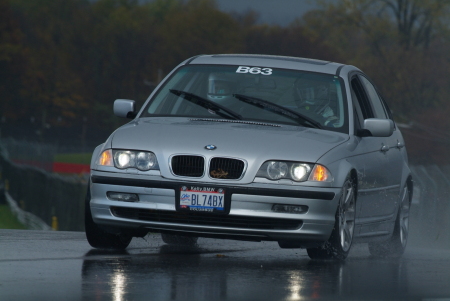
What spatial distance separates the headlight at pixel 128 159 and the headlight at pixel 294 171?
0.83 metres

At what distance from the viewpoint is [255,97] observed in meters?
8.36

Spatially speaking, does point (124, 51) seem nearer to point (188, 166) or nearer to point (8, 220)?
point (8, 220)

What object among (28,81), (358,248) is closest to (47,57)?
(28,81)

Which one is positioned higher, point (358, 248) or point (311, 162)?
point (311, 162)

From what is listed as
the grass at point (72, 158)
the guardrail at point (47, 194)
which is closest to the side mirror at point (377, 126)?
the guardrail at point (47, 194)

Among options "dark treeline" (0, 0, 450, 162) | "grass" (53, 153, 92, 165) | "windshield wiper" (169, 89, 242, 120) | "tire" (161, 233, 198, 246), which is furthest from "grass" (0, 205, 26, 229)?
"windshield wiper" (169, 89, 242, 120)

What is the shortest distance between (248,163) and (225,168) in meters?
0.18

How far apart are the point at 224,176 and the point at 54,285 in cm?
183

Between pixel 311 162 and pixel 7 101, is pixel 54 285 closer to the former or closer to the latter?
pixel 311 162

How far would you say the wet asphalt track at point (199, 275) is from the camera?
555 cm

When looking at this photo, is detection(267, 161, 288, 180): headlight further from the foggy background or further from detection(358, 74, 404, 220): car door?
the foggy background

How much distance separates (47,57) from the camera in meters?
108

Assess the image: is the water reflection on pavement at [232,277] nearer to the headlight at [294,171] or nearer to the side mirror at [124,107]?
the headlight at [294,171]

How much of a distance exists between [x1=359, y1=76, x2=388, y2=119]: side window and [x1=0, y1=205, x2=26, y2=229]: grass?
1622 inches
